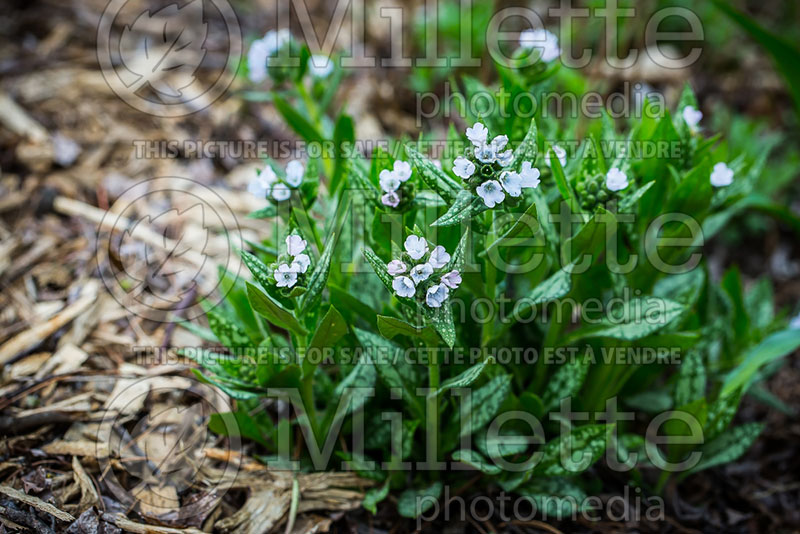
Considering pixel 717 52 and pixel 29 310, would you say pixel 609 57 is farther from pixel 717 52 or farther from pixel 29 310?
pixel 29 310

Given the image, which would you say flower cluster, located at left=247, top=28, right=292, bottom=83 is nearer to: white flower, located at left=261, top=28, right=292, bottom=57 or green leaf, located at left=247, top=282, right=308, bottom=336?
white flower, located at left=261, top=28, right=292, bottom=57

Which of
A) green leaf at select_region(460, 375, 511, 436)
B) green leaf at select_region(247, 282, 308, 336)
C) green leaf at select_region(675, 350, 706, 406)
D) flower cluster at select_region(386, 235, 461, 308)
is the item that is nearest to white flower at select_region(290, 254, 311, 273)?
green leaf at select_region(247, 282, 308, 336)

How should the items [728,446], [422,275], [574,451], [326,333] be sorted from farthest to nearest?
[728,446] → [574,451] → [326,333] → [422,275]

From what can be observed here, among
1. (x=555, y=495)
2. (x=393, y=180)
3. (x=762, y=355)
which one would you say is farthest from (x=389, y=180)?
(x=762, y=355)

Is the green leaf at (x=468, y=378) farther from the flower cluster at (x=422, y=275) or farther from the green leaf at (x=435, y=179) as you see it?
the green leaf at (x=435, y=179)

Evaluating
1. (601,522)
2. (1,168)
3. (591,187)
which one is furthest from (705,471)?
(1,168)

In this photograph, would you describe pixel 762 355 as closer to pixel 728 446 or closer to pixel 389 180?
pixel 728 446
